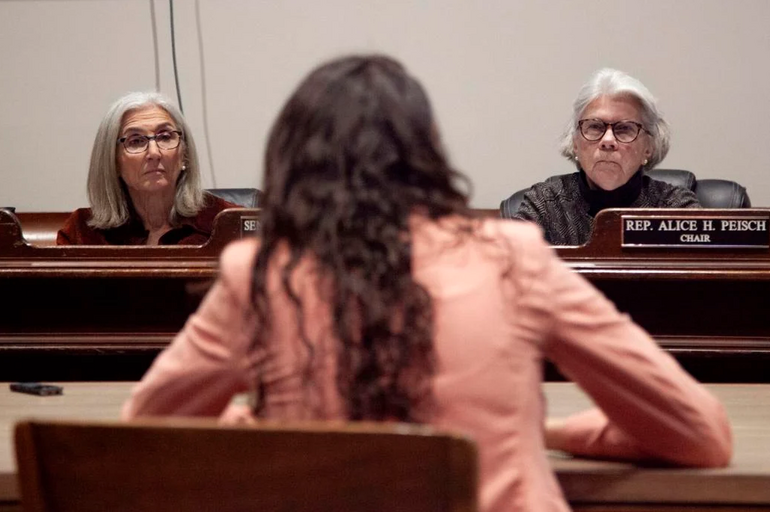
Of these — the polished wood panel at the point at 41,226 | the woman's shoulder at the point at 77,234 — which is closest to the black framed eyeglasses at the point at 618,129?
the woman's shoulder at the point at 77,234

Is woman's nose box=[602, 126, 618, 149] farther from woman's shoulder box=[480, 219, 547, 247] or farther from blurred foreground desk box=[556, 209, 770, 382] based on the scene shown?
woman's shoulder box=[480, 219, 547, 247]

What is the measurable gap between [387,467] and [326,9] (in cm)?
332

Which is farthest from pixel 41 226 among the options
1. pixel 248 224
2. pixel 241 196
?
pixel 248 224

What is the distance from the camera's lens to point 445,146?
1107mm

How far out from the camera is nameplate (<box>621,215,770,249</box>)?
2109 mm

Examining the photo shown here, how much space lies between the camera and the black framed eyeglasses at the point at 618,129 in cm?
288

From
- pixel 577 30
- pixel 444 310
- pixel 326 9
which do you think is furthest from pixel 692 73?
pixel 444 310

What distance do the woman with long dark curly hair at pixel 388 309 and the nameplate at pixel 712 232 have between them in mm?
1026

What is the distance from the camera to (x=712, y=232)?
6.95ft

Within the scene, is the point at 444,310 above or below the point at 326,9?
below

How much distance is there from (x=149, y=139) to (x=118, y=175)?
15 centimetres

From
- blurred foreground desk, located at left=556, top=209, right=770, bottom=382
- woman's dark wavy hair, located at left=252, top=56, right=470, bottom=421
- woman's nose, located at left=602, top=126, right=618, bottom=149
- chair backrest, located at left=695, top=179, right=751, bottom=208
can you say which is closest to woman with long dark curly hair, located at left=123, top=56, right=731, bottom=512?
woman's dark wavy hair, located at left=252, top=56, right=470, bottom=421

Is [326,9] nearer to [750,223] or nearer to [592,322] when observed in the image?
[750,223]

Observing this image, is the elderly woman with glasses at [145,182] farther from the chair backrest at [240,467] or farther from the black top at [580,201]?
the chair backrest at [240,467]
